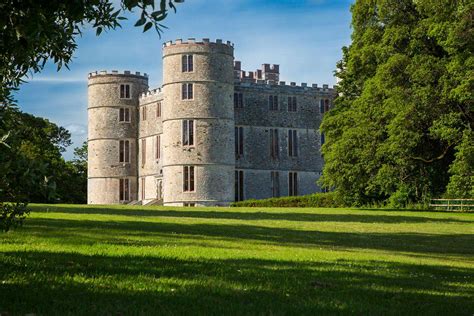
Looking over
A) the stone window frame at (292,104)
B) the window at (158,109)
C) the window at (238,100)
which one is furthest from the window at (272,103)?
the window at (158,109)

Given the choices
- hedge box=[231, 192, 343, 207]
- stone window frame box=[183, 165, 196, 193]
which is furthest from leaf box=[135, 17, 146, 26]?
stone window frame box=[183, 165, 196, 193]

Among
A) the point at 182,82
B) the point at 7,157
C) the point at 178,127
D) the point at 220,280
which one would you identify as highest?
the point at 182,82

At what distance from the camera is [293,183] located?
49094 mm

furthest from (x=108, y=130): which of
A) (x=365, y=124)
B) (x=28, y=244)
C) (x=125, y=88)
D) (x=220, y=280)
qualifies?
(x=220, y=280)

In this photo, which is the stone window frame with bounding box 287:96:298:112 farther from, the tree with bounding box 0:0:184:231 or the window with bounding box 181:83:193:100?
the tree with bounding box 0:0:184:231

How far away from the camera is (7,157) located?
6.02 metres

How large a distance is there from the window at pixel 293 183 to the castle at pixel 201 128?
1.1 inches

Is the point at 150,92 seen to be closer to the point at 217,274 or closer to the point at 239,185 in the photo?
the point at 239,185

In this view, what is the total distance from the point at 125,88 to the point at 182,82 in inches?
315

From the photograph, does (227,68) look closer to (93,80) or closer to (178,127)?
(178,127)

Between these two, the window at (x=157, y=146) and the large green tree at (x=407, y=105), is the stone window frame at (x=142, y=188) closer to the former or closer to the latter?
the window at (x=157, y=146)

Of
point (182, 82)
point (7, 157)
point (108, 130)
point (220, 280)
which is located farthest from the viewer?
point (108, 130)

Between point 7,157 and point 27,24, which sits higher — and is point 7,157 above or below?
below

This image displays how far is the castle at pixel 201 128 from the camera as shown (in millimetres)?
43000
